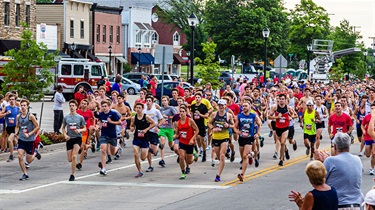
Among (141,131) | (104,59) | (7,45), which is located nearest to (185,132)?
(141,131)

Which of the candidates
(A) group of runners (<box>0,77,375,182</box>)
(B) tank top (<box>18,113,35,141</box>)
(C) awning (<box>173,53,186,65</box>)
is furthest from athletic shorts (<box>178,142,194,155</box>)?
(C) awning (<box>173,53,186,65</box>)

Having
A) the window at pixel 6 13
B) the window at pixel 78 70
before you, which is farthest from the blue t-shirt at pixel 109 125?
the window at pixel 6 13

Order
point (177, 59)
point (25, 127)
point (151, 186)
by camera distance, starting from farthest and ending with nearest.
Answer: point (177, 59)
point (25, 127)
point (151, 186)

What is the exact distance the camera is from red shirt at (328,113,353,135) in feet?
69.9

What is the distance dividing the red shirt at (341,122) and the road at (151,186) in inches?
52.2

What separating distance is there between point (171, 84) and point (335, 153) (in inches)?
1580

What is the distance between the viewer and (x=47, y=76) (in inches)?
1134

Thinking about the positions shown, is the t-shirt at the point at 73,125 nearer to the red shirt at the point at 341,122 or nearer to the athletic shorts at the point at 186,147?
the athletic shorts at the point at 186,147

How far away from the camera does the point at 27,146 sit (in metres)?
20.1

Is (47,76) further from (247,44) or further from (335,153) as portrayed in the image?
(247,44)

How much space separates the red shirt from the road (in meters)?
1.33

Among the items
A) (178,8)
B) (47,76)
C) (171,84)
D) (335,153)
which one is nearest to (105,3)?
(178,8)

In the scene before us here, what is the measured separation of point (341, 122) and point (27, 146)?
7.65 m

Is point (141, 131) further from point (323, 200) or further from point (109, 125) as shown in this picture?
point (323, 200)
